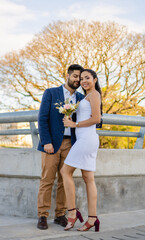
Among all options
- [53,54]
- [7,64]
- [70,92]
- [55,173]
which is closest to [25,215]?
[55,173]

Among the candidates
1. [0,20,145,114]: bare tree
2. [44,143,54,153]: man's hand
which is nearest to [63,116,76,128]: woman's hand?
[44,143,54,153]: man's hand

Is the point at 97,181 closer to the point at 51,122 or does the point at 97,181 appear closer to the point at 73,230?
the point at 73,230

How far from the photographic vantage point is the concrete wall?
470 centimetres

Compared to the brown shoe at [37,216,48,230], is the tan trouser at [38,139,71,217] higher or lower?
higher

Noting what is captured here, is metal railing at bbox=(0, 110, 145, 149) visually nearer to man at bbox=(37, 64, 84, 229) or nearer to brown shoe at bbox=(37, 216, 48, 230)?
man at bbox=(37, 64, 84, 229)

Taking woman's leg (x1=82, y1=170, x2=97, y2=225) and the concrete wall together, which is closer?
woman's leg (x1=82, y1=170, x2=97, y2=225)

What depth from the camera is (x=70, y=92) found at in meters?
4.43

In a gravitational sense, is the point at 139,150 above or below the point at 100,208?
above

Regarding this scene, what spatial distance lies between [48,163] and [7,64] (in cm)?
2286

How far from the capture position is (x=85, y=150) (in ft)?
13.1

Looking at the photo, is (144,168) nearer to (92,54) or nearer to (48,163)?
(48,163)

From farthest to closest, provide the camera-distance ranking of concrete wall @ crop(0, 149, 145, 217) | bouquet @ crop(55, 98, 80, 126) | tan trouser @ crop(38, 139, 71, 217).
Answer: concrete wall @ crop(0, 149, 145, 217) → tan trouser @ crop(38, 139, 71, 217) → bouquet @ crop(55, 98, 80, 126)

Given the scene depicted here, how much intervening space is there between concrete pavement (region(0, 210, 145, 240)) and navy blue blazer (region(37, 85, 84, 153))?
0.94m

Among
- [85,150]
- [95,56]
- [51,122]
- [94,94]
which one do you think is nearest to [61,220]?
[85,150]
